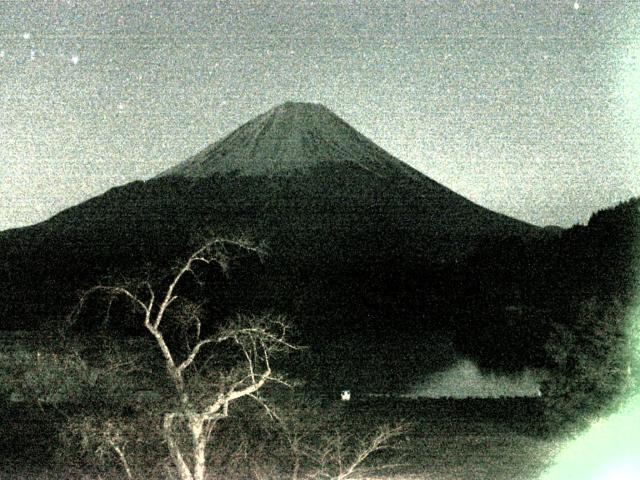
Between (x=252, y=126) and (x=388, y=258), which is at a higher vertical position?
(x=252, y=126)

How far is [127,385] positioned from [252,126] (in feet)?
410

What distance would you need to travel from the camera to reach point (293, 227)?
102438 mm

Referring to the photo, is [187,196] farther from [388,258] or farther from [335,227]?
[388,258]

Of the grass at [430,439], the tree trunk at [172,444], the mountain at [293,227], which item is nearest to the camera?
the tree trunk at [172,444]

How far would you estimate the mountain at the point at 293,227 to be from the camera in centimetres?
5250

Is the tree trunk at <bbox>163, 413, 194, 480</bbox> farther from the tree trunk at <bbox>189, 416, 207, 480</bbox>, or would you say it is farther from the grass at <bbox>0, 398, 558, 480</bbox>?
the grass at <bbox>0, 398, 558, 480</bbox>

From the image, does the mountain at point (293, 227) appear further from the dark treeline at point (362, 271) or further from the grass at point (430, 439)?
the grass at point (430, 439)

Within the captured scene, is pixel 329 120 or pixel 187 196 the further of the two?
pixel 329 120

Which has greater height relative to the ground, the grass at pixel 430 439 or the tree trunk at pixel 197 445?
the tree trunk at pixel 197 445

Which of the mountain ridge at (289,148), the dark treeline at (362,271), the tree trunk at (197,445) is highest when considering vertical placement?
the mountain ridge at (289,148)

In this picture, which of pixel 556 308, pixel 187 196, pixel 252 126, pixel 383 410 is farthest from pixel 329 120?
pixel 383 410

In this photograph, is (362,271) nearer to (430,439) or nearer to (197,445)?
(430,439)

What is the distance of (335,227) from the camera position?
104000 mm

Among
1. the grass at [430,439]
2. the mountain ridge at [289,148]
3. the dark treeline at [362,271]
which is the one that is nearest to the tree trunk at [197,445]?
the dark treeline at [362,271]
